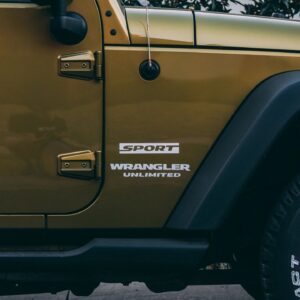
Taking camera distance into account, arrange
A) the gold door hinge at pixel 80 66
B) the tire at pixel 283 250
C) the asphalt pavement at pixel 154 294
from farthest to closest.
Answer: the asphalt pavement at pixel 154 294 < the tire at pixel 283 250 < the gold door hinge at pixel 80 66

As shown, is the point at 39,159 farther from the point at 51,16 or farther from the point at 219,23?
the point at 219,23

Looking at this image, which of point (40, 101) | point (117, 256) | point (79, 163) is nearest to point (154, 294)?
point (117, 256)

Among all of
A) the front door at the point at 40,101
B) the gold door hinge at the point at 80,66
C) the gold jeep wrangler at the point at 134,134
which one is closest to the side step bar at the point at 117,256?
the gold jeep wrangler at the point at 134,134

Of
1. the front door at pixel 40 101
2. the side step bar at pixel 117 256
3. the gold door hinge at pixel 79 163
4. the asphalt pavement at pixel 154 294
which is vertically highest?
the front door at pixel 40 101

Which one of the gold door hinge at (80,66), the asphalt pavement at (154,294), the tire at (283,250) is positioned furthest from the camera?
the asphalt pavement at (154,294)

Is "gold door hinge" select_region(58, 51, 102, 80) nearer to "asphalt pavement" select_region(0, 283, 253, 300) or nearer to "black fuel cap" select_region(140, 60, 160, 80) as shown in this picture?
"black fuel cap" select_region(140, 60, 160, 80)

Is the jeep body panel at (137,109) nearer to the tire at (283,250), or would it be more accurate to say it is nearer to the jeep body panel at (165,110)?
the jeep body panel at (165,110)

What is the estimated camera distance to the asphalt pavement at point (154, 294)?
4.62 m

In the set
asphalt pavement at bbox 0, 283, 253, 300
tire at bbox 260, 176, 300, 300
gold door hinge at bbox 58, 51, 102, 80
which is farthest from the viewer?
asphalt pavement at bbox 0, 283, 253, 300

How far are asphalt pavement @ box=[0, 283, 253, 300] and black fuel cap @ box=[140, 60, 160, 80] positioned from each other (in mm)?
2036

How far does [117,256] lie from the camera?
9.72 feet

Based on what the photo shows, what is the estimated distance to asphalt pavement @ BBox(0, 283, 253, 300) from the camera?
15.2 feet

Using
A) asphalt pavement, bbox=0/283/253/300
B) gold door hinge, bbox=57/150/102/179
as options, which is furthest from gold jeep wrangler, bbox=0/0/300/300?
asphalt pavement, bbox=0/283/253/300

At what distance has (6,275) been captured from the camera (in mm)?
3055
